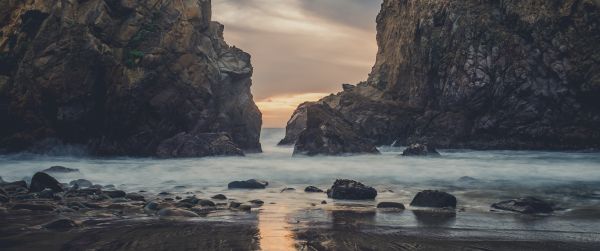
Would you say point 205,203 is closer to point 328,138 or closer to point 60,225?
point 60,225

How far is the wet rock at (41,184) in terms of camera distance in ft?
50.4

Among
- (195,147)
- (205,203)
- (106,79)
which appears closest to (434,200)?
(205,203)

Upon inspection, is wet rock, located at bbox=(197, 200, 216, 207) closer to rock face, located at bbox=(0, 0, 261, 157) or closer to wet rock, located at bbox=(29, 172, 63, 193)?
wet rock, located at bbox=(29, 172, 63, 193)

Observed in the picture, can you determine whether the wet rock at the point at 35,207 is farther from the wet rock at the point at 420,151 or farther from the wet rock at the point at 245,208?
the wet rock at the point at 420,151

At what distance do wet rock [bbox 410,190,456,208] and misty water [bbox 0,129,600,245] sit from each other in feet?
0.96

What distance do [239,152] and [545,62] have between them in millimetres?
26112

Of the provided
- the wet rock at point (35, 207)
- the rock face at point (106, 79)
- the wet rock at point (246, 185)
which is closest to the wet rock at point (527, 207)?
the wet rock at point (246, 185)

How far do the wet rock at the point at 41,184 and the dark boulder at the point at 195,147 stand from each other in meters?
20.9

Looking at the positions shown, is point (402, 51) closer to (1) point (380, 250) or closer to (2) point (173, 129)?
(2) point (173, 129)

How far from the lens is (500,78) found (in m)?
43.9

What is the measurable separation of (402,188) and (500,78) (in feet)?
100

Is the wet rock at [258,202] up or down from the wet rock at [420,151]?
down

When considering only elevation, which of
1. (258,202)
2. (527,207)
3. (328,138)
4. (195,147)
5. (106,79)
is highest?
(106,79)

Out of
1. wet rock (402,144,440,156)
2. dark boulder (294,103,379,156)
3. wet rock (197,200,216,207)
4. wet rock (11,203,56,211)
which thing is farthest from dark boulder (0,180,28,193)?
wet rock (402,144,440,156)
